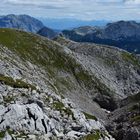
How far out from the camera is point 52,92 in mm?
104375

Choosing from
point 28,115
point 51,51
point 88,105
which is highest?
point 28,115

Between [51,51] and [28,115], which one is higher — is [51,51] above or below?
below

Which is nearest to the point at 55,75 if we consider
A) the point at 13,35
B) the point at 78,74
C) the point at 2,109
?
the point at 78,74

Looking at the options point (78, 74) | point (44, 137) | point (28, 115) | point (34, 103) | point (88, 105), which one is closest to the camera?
point (44, 137)

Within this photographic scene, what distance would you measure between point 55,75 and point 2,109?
92190mm

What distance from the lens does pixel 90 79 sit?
170750mm

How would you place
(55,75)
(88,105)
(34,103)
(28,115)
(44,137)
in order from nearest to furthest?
1. (44,137)
2. (28,115)
3. (34,103)
4. (88,105)
5. (55,75)

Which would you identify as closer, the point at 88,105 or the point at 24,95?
the point at 24,95

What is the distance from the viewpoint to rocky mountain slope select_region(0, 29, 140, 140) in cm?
6347

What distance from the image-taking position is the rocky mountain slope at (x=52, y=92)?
63.5m

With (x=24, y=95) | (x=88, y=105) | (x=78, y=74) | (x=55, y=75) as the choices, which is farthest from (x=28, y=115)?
(x=78, y=74)

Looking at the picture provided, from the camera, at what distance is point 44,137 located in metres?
59.9

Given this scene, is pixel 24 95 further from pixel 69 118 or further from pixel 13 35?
pixel 13 35

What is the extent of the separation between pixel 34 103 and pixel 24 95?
4633 mm
